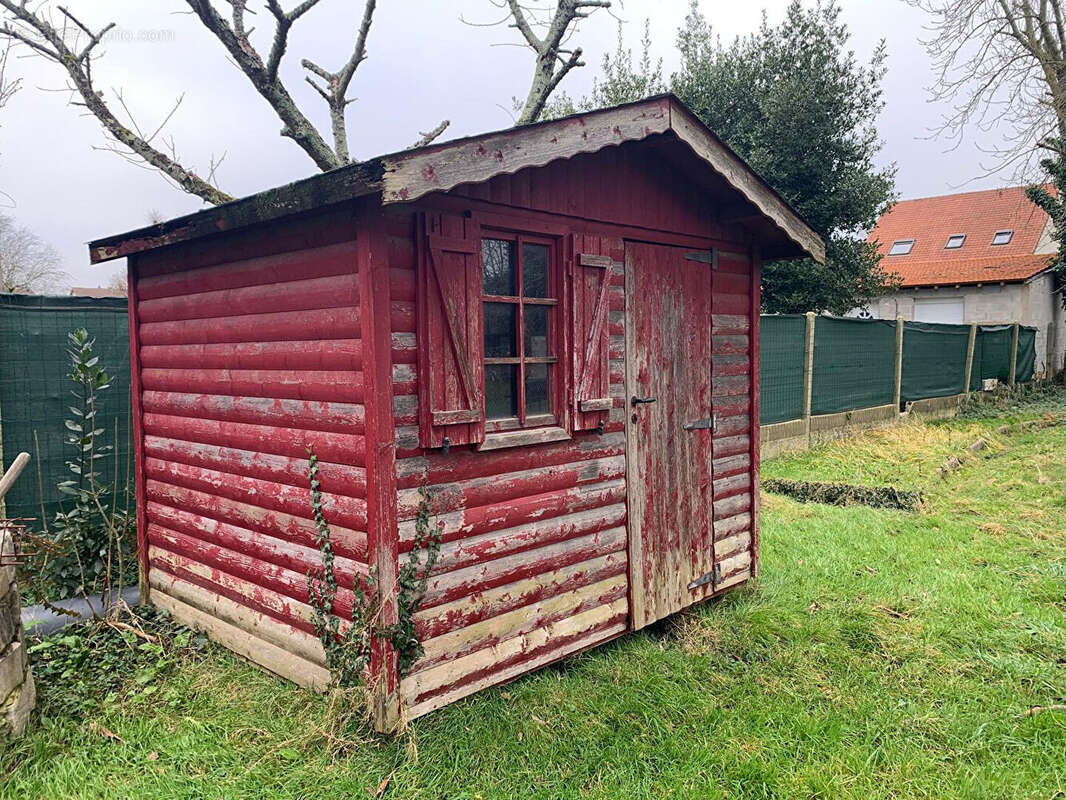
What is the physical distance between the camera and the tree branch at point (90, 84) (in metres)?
8.23

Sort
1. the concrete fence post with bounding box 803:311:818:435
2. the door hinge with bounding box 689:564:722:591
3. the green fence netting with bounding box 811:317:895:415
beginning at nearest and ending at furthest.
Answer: the door hinge with bounding box 689:564:722:591 < the concrete fence post with bounding box 803:311:818:435 < the green fence netting with bounding box 811:317:895:415

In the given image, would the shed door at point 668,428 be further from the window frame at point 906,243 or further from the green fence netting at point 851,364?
the window frame at point 906,243

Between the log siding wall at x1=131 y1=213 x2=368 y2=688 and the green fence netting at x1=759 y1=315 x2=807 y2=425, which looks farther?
the green fence netting at x1=759 y1=315 x2=807 y2=425

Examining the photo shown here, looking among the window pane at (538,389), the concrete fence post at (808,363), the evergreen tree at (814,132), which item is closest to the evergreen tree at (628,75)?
the evergreen tree at (814,132)

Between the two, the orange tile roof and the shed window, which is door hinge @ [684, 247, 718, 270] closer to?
the shed window

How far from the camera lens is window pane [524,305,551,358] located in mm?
3715

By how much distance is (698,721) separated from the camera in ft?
11.7

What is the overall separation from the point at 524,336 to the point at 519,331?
2.5 inches

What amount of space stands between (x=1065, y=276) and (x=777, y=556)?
19673 mm

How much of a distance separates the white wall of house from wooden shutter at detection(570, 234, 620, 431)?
20354 millimetres

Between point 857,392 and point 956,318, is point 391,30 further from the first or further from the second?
point 956,318

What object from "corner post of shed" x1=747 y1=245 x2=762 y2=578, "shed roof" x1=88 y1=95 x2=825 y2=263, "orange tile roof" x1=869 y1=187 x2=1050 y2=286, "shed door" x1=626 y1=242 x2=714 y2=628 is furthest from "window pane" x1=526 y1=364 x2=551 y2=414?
"orange tile roof" x1=869 y1=187 x2=1050 y2=286

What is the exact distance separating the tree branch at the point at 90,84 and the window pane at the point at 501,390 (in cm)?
603

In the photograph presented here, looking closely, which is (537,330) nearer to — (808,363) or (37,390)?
(37,390)
